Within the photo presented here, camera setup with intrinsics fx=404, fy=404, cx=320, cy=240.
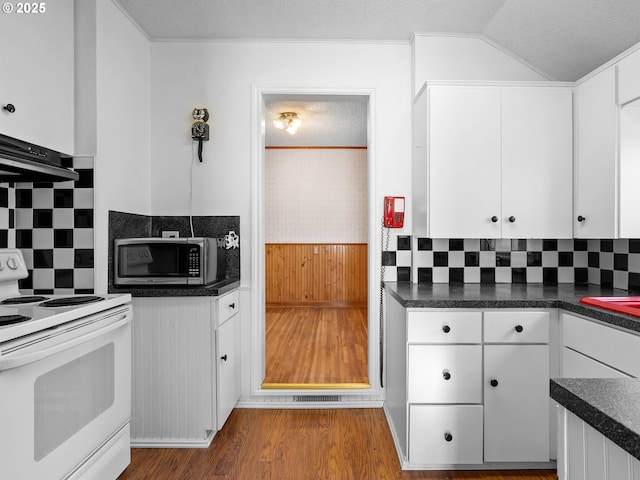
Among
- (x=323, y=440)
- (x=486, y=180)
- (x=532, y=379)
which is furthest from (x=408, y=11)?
(x=323, y=440)

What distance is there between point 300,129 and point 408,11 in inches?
119

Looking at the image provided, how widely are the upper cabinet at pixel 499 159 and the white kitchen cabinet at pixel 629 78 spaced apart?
37 cm

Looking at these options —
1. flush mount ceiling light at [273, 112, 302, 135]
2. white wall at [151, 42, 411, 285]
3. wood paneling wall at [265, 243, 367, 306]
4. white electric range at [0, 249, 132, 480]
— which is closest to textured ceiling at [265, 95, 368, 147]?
flush mount ceiling light at [273, 112, 302, 135]

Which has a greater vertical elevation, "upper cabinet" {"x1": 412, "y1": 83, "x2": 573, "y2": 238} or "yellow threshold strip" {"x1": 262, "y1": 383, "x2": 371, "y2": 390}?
"upper cabinet" {"x1": 412, "y1": 83, "x2": 573, "y2": 238}

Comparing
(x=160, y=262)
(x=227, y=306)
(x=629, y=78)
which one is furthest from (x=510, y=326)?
(x=160, y=262)

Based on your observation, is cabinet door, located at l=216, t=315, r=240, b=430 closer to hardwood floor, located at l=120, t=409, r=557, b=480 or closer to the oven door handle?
hardwood floor, located at l=120, t=409, r=557, b=480

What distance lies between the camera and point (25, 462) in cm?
121

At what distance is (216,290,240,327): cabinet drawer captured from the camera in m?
2.24

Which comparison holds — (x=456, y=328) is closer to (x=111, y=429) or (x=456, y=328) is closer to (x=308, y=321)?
(x=111, y=429)

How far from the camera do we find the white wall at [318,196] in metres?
6.30

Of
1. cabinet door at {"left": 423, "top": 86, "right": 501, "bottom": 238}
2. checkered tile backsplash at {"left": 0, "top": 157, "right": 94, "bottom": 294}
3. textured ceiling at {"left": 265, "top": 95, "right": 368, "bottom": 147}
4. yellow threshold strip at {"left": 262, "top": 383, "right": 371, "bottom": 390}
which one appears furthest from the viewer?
textured ceiling at {"left": 265, "top": 95, "right": 368, "bottom": 147}

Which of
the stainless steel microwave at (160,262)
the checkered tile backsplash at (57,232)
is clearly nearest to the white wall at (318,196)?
the stainless steel microwave at (160,262)

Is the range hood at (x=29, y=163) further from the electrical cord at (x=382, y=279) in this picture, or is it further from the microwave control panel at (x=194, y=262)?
the electrical cord at (x=382, y=279)

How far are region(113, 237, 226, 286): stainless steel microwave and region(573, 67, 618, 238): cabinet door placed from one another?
82.6 inches
